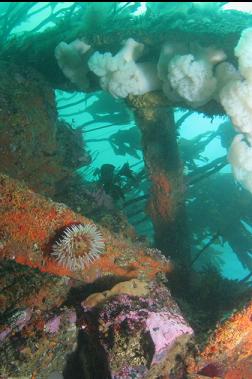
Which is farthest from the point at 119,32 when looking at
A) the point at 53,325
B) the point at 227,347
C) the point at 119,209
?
the point at 227,347

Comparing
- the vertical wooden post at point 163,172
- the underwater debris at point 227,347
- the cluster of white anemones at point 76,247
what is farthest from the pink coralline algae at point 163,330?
the vertical wooden post at point 163,172

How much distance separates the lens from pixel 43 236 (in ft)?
11.5

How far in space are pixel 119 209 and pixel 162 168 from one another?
941mm

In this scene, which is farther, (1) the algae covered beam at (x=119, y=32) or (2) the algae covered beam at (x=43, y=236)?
(1) the algae covered beam at (x=119, y=32)

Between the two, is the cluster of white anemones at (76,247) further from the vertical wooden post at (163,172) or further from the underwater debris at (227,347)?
the vertical wooden post at (163,172)

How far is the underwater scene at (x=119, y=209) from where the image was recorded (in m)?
2.87

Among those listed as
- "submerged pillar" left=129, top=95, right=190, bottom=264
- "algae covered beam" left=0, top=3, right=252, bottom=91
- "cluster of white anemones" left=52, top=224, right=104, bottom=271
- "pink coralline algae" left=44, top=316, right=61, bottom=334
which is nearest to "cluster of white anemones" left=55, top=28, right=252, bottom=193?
"algae covered beam" left=0, top=3, right=252, bottom=91

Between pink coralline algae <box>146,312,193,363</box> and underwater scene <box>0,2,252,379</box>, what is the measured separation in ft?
0.04

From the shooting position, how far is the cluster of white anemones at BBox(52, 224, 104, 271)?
334cm

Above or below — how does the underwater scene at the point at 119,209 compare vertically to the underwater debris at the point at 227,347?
above

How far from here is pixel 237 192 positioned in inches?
320

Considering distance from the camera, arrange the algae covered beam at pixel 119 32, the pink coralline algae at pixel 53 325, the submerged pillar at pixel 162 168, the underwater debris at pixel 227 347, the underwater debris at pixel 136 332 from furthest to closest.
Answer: the submerged pillar at pixel 162 168 < the algae covered beam at pixel 119 32 < the underwater debris at pixel 227 347 < the pink coralline algae at pixel 53 325 < the underwater debris at pixel 136 332

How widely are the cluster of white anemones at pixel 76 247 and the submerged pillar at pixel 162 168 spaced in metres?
2.05

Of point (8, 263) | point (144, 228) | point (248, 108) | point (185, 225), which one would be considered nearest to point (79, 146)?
point (185, 225)
